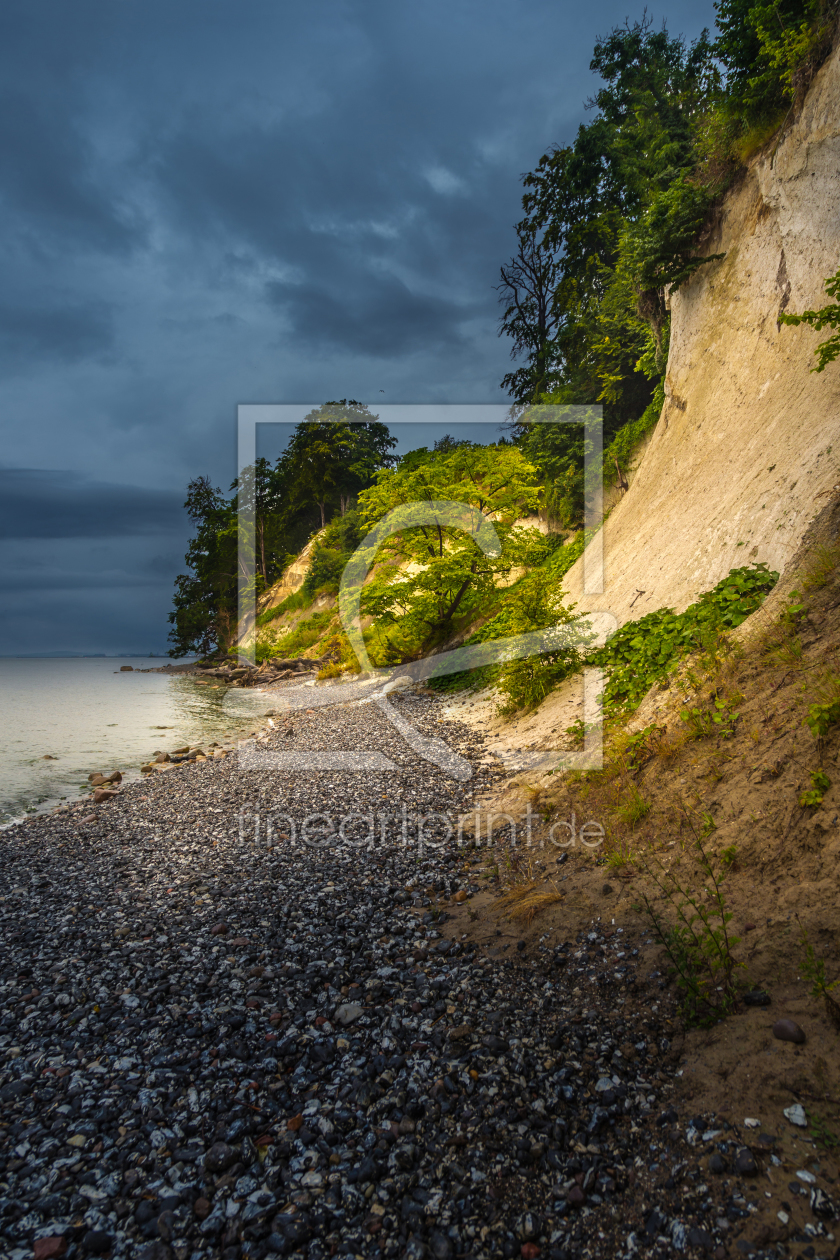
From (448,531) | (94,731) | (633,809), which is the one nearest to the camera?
(633,809)

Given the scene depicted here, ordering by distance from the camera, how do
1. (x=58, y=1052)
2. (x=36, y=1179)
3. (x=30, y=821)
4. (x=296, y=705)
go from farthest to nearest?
(x=296, y=705) → (x=30, y=821) → (x=58, y=1052) → (x=36, y=1179)

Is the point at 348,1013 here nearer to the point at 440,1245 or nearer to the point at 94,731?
the point at 440,1245

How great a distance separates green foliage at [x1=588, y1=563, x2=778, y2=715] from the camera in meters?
9.12

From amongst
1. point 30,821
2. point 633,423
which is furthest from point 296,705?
point 633,423

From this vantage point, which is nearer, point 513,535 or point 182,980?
point 182,980

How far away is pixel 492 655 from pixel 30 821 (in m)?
13.6

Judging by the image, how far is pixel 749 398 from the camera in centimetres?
1370

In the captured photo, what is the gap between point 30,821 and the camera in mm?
10820

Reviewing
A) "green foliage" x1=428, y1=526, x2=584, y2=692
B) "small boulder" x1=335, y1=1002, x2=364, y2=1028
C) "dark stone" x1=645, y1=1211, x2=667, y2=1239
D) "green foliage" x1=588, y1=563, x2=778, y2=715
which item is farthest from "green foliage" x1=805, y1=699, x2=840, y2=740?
"green foliage" x1=428, y1=526, x2=584, y2=692

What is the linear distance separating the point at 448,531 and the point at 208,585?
47.6 metres

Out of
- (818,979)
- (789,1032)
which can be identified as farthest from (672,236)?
(789,1032)

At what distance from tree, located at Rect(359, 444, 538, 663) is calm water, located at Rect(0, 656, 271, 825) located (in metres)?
8.11

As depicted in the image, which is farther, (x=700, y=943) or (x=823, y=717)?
(x=823, y=717)

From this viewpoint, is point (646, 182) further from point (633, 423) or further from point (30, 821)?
point (30, 821)
